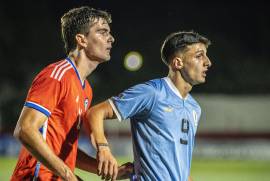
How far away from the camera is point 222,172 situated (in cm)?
1848

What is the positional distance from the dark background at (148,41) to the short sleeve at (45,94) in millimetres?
28620

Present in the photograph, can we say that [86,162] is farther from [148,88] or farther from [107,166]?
[107,166]

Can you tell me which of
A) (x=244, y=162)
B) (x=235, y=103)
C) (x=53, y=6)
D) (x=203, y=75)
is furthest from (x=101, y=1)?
(x=203, y=75)

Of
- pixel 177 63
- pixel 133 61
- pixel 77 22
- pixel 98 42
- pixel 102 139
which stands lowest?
pixel 133 61

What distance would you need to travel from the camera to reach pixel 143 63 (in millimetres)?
40656

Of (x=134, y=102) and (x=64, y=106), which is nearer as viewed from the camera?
(x=64, y=106)

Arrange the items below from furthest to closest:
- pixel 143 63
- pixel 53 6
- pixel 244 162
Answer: pixel 53 6 → pixel 143 63 → pixel 244 162

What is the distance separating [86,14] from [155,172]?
1.38 m

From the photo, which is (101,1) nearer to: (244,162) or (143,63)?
(143,63)

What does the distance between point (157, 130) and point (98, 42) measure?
0.85 metres

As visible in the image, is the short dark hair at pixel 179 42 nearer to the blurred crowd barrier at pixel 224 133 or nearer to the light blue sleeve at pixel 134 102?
the light blue sleeve at pixel 134 102

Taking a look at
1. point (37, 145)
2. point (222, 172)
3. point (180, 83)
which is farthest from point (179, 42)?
point (222, 172)

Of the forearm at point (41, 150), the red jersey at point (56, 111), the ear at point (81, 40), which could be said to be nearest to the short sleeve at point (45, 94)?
the red jersey at point (56, 111)

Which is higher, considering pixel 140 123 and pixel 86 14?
pixel 86 14
